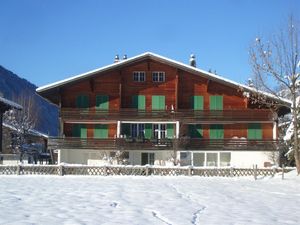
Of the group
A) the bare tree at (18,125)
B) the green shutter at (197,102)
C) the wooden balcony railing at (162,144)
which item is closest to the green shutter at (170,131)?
the wooden balcony railing at (162,144)

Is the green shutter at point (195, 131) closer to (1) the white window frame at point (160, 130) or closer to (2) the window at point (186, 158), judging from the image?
(2) the window at point (186, 158)

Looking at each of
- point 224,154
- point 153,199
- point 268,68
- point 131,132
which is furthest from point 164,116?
point 153,199

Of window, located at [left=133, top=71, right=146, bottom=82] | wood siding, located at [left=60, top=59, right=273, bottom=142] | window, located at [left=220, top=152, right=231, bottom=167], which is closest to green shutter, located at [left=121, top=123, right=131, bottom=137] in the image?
wood siding, located at [left=60, top=59, right=273, bottom=142]

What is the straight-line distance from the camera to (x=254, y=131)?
132ft

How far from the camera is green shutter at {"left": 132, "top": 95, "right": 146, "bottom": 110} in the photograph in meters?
41.3

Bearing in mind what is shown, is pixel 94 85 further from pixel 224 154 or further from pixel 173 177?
pixel 173 177

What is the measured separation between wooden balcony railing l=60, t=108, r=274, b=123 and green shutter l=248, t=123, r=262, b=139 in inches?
22.8

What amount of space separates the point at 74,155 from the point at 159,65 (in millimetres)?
9786

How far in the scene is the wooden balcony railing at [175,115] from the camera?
131 ft

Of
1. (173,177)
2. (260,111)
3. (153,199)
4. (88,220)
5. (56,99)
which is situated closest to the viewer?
(88,220)

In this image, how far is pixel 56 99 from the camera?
4412 centimetres

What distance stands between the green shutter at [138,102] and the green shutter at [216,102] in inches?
208

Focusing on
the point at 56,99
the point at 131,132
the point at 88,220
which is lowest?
the point at 88,220

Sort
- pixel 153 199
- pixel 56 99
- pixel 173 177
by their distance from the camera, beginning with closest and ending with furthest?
pixel 153 199 < pixel 173 177 < pixel 56 99
